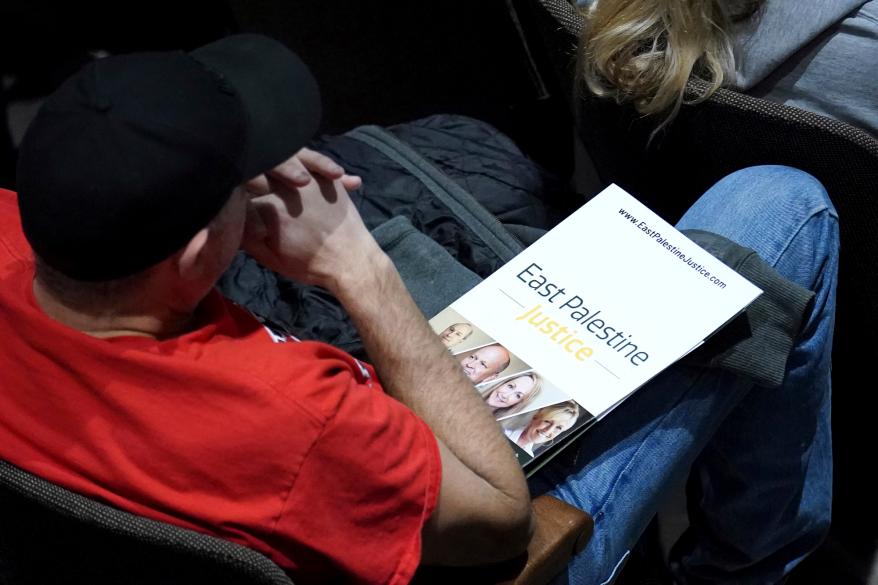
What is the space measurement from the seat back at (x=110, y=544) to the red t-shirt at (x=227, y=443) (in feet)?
0.11

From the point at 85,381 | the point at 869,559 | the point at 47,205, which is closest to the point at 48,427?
the point at 85,381

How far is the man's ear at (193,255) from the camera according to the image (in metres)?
0.85

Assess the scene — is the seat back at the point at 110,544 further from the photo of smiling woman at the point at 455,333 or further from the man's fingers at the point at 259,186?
the photo of smiling woman at the point at 455,333

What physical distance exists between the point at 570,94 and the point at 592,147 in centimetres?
8

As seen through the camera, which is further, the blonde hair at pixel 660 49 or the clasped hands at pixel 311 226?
the blonde hair at pixel 660 49

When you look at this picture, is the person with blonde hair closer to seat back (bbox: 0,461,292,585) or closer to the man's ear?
the man's ear

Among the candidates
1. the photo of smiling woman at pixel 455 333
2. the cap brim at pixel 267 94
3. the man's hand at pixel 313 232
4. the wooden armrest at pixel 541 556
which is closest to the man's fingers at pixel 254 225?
the man's hand at pixel 313 232

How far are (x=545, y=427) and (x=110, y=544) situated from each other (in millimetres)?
466

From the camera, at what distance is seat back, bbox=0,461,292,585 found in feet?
2.56

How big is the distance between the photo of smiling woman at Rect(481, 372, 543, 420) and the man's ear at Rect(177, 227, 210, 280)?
0.37 metres

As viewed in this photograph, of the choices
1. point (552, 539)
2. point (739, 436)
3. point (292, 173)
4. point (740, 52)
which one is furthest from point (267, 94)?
point (739, 436)

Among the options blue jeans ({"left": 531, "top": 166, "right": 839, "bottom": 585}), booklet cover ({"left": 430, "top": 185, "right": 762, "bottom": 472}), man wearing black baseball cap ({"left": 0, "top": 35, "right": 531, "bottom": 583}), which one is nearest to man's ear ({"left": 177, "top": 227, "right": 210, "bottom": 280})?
man wearing black baseball cap ({"left": 0, "top": 35, "right": 531, "bottom": 583})

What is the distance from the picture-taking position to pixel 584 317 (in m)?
1.17

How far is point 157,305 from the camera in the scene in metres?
0.88
